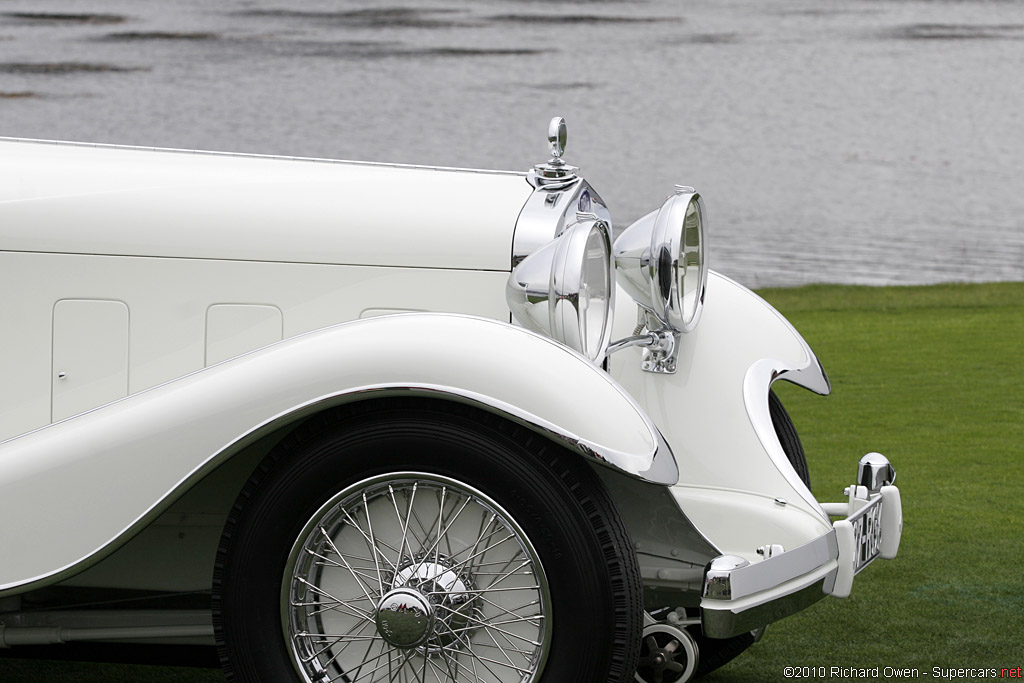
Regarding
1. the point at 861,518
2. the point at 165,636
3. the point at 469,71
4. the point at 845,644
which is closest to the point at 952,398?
the point at 845,644

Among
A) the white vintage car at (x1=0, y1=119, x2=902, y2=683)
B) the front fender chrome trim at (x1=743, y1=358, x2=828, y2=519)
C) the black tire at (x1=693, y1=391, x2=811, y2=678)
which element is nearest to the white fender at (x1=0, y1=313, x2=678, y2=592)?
the white vintage car at (x1=0, y1=119, x2=902, y2=683)

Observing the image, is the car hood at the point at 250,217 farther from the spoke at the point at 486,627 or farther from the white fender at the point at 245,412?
the spoke at the point at 486,627

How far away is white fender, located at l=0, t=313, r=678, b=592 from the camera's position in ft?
7.39

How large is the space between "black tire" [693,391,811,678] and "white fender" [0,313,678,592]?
1.07 metres

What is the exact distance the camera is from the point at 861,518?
2783 millimetres

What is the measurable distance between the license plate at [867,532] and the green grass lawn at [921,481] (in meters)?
0.42

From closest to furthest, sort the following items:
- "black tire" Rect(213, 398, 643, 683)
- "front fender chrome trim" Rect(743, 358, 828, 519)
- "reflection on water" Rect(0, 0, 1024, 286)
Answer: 1. "black tire" Rect(213, 398, 643, 683)
2. "front fender chrome trim" Rect(743, 358, 828, 519)
3. "reflection on water" Rect(0, 0, 1024, 286)

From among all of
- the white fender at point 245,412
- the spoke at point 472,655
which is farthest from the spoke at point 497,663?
the white fender at point 245,412

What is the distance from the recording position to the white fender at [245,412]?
2252 millimetres

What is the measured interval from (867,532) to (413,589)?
121cm

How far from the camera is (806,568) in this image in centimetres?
254

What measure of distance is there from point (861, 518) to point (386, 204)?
1.43 m

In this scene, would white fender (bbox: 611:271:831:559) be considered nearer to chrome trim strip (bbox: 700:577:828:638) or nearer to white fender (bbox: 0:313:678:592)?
chrome trim strip (bbox: 700:577:828:638)

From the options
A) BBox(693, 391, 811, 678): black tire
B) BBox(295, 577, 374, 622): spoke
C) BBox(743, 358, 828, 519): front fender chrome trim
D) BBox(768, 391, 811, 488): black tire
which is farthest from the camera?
BBox(768, 391, 811, 488): black tire
